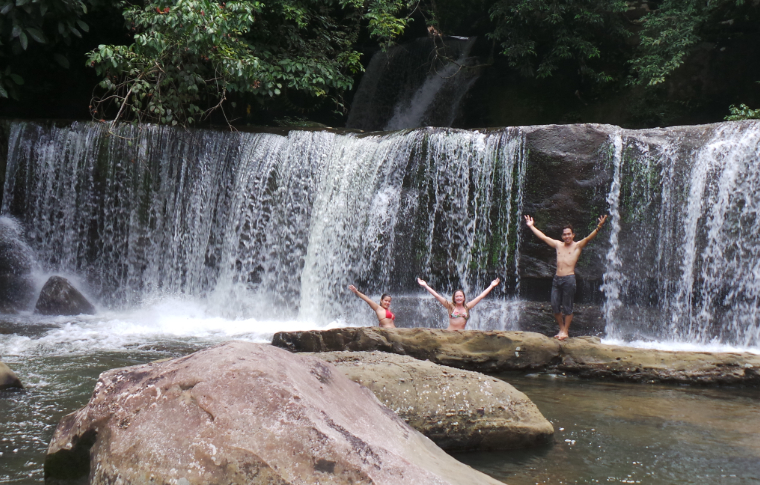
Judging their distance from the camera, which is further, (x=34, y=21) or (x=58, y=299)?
(x=58, y=299)

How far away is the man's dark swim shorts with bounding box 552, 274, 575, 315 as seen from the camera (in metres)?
8.53

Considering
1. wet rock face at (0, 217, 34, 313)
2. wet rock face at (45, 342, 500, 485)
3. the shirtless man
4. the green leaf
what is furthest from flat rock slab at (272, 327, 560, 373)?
the green leaf

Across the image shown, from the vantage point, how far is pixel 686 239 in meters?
8.85

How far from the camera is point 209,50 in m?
11.1

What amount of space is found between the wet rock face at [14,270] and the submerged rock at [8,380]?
5.88 m

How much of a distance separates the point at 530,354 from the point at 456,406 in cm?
242

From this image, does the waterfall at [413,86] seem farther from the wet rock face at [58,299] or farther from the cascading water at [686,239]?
the wet rock face at [58,299]

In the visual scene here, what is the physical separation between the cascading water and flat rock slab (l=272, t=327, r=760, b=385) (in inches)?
99.5

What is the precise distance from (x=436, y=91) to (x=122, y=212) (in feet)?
26.0

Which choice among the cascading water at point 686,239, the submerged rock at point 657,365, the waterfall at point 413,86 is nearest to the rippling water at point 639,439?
the submerged rock at point 657,365

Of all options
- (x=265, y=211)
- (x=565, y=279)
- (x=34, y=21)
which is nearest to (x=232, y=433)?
(x=565, y=279)

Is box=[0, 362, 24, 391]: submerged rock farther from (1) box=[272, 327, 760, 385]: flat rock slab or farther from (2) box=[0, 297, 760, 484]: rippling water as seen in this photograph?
(1) box=[272, 327, 760, 385]: flat rock slab

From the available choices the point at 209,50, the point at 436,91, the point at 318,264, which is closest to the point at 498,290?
the point at 318,264

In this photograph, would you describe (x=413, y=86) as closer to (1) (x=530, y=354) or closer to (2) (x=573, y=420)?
(1) (x=530, y=354)
